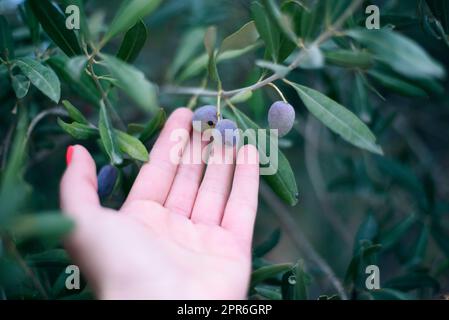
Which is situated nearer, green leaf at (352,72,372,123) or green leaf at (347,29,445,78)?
green leaf at (347,29,445,78)

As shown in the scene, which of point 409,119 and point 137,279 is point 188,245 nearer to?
point 137,279

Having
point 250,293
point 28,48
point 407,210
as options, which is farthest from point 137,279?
point 407,210

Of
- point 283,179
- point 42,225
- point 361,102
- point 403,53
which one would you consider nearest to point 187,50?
point 361,102

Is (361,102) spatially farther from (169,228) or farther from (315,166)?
(169,228)

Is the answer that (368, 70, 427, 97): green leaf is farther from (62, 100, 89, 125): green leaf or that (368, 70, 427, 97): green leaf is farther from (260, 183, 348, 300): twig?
(62, 100, 89, 125): green leaf

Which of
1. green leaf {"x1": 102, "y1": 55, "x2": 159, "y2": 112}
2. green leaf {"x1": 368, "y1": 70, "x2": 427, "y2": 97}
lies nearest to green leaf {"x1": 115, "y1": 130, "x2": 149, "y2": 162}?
green leaf {"x1": 102, "y1": 55, "x2": 159, "y2": 112}

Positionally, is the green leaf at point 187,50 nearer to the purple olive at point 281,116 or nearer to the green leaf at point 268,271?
the purple olive at point 281,116
